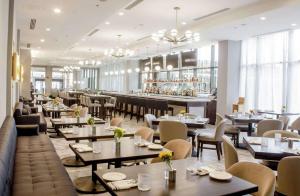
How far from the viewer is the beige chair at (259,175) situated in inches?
99.7

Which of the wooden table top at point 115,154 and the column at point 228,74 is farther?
the column at point 228,74

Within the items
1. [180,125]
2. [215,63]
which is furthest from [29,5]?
[215,63]

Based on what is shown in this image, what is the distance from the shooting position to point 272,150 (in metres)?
3.61

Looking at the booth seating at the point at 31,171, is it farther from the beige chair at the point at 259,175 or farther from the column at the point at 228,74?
the column at the point at 228,74

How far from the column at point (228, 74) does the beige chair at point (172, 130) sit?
246 inches

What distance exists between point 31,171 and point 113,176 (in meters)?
1.44

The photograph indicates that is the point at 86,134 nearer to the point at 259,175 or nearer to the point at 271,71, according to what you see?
the point at 259,175

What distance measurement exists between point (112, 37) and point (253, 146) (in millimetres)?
10225

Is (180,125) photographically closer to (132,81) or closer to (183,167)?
(183,167)

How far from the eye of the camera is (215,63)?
13625 mm

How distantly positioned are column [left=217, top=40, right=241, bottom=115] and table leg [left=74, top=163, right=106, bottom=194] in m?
7.88

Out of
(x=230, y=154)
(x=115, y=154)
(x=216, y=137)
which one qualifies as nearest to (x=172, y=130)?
(x=216, y=137)

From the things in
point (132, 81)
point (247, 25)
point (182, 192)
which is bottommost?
point (182, 192)

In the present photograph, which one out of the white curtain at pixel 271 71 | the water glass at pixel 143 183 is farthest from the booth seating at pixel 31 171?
the white curtain at pixel 271 71
